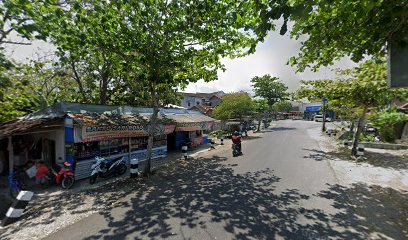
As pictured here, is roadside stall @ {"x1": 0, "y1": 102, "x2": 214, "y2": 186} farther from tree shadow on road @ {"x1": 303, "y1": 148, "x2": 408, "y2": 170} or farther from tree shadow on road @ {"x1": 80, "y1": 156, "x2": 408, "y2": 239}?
tree shadow on road @ {"x1": 303, "y1": 148, "x2": 408, "y2": 170}

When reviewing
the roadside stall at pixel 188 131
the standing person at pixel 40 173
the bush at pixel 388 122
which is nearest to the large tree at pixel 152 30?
→ the standing person at pixel 40 173

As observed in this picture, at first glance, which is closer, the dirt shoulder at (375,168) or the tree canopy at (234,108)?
the dirt shoulder at (375,168)

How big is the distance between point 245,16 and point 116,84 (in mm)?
12044

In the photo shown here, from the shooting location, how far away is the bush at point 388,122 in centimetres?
1546

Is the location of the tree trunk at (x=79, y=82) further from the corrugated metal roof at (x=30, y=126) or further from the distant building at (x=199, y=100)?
the distant building at (x=199, y=100)

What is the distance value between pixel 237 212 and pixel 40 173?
7654 mm

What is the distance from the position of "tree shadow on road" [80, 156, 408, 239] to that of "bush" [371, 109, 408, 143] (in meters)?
12.6

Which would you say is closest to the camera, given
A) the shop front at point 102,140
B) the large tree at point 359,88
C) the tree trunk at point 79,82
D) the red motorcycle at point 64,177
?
the red motorcycle at point 64,177

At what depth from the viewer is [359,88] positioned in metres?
10.3

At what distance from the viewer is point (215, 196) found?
6527 mm

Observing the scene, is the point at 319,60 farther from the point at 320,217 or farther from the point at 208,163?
the point at 208,163

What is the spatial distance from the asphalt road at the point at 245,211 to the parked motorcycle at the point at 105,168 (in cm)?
202

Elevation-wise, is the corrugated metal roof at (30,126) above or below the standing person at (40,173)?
above

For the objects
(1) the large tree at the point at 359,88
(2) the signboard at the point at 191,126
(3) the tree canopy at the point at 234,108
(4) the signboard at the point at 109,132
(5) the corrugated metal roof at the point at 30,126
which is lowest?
(2) the signboard at the point at 191,126
